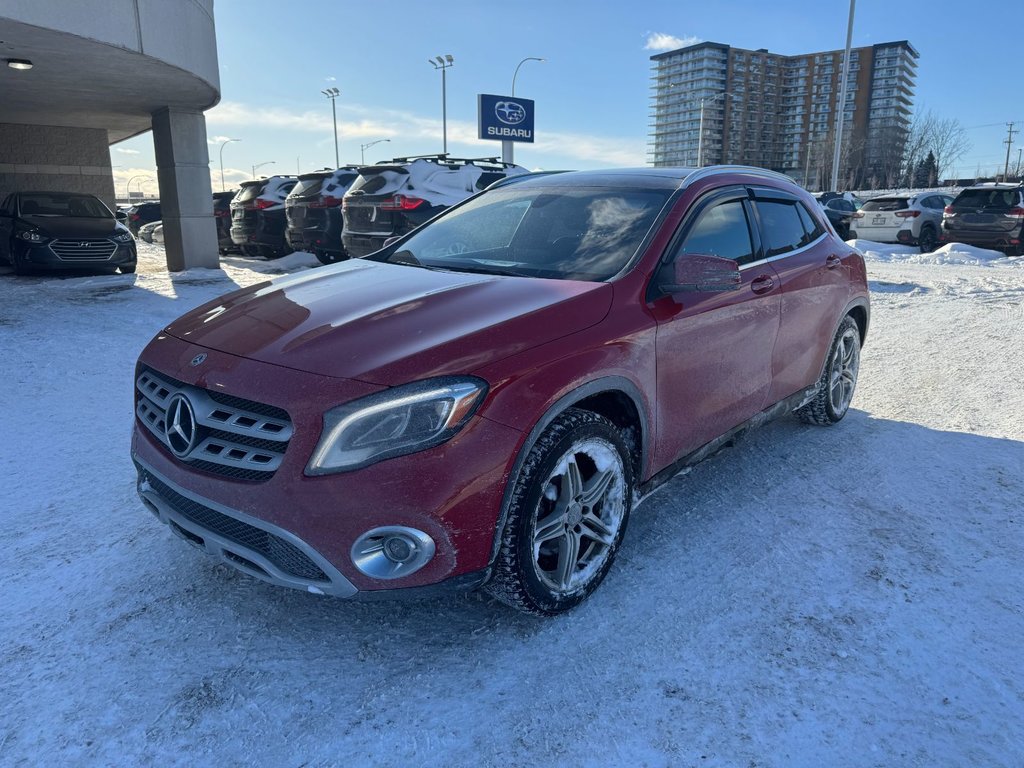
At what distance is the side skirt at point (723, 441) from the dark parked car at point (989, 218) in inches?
592

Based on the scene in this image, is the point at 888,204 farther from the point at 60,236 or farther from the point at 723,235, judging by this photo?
the point at 60,236

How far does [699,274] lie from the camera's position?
9.62 feet

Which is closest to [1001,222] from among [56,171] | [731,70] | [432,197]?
[432,197]

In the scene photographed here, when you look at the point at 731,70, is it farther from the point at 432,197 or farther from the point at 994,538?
the point at 994,538

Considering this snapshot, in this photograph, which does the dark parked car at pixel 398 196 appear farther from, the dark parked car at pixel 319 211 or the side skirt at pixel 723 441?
the side skirt at pixel 723 441

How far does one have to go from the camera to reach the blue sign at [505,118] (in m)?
32.2

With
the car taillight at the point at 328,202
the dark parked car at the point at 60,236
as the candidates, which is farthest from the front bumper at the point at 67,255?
the car taillight at the point at 328,202

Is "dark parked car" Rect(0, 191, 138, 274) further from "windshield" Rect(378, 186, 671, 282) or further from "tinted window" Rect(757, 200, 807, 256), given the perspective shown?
"tinted window" Rect(757, 200, 807, 256)

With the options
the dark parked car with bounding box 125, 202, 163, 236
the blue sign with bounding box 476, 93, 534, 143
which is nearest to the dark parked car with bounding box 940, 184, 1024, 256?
the blue sign with bounding box 476, 93, 534, 143

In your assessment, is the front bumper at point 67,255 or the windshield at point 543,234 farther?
the front bumper at point 67,255

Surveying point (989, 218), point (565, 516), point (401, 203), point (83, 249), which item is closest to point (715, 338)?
point (565, 516)

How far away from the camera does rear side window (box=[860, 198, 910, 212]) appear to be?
18.0 metres

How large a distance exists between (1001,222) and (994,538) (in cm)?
1593

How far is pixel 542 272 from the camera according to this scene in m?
3.13
